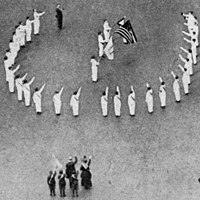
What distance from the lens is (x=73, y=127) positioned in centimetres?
4469

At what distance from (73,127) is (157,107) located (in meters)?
4.13

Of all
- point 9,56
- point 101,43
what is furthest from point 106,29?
point 9,56

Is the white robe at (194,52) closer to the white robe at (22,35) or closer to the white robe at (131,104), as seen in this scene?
the white robe at (131,104)

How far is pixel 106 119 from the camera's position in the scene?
45375 mm

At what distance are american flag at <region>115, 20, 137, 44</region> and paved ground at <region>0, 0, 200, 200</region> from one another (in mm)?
1703

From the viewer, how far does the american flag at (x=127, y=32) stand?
4866 cm

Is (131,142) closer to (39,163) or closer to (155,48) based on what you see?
(39,163)

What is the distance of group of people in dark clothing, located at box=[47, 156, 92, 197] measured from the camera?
39.2m

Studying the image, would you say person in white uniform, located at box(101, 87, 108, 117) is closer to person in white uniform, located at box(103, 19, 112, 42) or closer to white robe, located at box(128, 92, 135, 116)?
white robe, located at box(128, 92, 135, 116)

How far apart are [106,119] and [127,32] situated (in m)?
5.38

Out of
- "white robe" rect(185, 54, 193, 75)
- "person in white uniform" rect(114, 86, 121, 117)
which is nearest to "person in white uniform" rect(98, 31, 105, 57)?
"white robe" rect(185, 54, 193, 75)

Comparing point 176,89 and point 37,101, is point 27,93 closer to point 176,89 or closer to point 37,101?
point 37,101

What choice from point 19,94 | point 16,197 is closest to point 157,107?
point 19,94

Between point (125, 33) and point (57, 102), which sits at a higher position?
point (125, 33)
